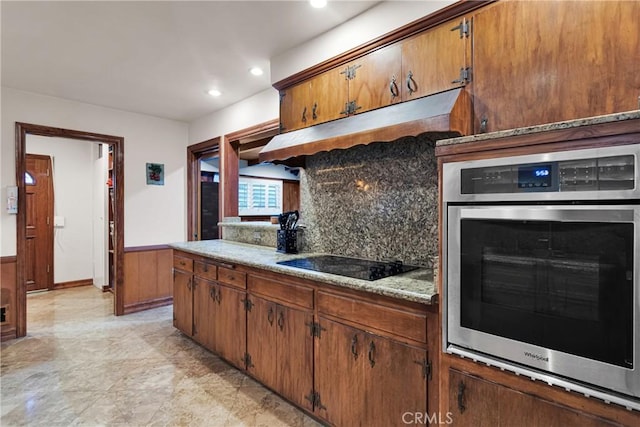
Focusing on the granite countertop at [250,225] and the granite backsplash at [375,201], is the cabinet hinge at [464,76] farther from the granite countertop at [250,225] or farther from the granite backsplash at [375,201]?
the granite countertop at [250,225]

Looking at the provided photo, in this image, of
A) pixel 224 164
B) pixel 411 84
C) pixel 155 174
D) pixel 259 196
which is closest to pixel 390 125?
pixel 411 84

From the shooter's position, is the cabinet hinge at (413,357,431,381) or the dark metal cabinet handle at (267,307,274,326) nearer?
the cabinet hinge at (413,357,431,381)

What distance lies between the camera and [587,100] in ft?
4.53

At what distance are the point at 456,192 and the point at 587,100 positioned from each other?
0.73 m

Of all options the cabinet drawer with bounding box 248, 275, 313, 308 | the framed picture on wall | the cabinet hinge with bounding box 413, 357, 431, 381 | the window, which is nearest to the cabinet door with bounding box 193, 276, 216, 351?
the cabinet drawer with bounding box 248, 275, 313, 308

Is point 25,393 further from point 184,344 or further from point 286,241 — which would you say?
point 286,241

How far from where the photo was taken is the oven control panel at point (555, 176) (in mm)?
961

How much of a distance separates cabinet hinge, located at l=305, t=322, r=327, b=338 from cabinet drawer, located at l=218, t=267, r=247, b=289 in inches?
28.6

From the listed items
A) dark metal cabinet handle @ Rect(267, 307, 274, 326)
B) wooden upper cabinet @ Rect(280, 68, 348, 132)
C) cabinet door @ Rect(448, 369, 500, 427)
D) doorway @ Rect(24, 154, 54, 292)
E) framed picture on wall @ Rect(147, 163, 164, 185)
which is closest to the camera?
cabinet door @ Rect(448, 369, 500, 427)

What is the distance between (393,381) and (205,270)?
6.49 ft

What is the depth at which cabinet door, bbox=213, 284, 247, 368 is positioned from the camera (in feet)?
8.25

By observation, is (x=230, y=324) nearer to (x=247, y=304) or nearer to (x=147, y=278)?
(x=247, y=304)

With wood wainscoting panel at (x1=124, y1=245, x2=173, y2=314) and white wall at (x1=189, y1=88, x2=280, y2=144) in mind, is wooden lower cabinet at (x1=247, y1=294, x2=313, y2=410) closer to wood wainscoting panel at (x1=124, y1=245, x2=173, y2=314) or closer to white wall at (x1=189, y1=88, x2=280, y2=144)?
white wall at (x1=189, y1=88, x2=280, y2=144)

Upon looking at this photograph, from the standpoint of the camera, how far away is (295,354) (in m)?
2.07
